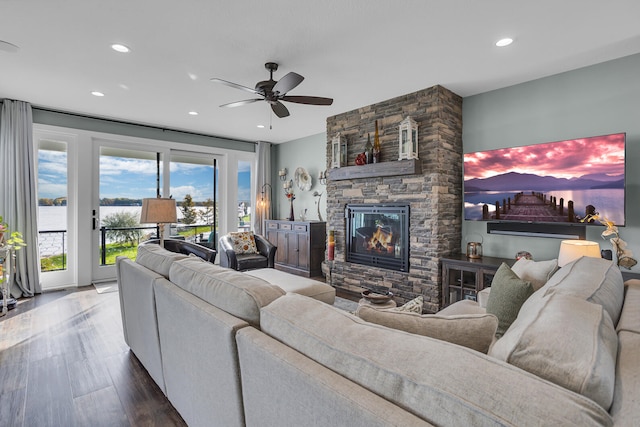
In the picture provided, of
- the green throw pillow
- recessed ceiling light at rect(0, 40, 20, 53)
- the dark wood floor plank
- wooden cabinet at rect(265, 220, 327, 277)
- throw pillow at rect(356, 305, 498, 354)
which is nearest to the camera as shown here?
throw pillow at rect(356, 305, 498, 354)

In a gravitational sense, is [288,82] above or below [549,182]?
above

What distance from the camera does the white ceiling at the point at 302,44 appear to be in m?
2.18

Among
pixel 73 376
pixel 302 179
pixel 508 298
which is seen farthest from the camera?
pixel 302 179

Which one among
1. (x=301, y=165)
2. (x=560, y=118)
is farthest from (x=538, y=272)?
(x=301, y=165)

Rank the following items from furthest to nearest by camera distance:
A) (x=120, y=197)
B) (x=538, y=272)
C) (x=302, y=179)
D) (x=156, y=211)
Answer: (x=302, y=179) < (x=120, y=197) < (x=156, y=211) < (x=538, y=272)

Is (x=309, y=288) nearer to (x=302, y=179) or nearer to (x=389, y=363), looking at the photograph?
(x=389, y=363)

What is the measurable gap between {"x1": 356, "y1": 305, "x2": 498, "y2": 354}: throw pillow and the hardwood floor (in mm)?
1404

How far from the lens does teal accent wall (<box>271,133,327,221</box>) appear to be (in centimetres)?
577

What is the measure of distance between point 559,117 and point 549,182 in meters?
0.69

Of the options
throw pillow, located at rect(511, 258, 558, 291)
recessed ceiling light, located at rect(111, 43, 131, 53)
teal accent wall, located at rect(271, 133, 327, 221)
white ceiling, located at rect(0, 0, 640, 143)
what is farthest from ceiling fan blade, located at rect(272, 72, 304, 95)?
teal accent wall, located at rect(271, 133, 327, 221)

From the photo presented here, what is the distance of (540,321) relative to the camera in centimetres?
85

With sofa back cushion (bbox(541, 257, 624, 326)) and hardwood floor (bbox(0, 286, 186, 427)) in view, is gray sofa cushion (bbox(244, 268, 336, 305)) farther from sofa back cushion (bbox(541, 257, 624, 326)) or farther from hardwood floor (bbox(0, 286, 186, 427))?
sofa back cushion (bbox(541, 257, 624, 326))

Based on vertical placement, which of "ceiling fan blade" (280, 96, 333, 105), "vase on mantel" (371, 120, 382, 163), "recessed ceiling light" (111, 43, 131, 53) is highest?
"recessed ceiling light" (111, 43, 131, 53)

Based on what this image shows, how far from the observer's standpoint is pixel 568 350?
0.71m
